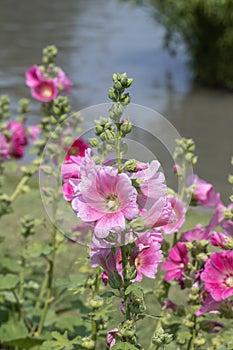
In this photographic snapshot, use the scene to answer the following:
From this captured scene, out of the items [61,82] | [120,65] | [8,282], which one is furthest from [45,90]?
[120,65]

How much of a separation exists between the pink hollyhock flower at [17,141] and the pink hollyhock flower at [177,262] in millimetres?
1212

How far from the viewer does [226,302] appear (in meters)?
2.04

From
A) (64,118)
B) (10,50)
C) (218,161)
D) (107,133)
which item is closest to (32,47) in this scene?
(10,50)

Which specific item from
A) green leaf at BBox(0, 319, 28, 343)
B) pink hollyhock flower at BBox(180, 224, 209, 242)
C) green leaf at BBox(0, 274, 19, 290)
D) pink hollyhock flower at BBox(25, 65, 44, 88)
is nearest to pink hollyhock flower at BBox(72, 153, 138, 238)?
pink hollyhock flower at BBox(180, 224, 209, 242)

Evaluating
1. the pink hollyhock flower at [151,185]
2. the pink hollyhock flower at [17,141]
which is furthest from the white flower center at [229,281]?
the pink hollyhock flower at [17,141]

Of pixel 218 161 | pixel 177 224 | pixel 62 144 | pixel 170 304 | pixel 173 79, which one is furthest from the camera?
pixel 173 79

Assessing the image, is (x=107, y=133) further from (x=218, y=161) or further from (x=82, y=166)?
(x=218, y=161)

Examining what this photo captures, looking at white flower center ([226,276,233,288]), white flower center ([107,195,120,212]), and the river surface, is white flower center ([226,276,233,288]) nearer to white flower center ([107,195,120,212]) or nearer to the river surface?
white flower center ([107,195,120,212])

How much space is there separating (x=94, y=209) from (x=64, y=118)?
1.11 meters

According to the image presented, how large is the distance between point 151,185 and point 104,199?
0.28 feet

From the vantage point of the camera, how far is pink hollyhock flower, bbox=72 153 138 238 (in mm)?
1493

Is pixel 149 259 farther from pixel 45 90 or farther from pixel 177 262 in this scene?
pixel 45 90

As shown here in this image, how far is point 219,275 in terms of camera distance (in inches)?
77.3

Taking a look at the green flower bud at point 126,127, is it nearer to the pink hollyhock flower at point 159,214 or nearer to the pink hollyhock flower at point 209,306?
the pink hollyhock flower at point 159,214
